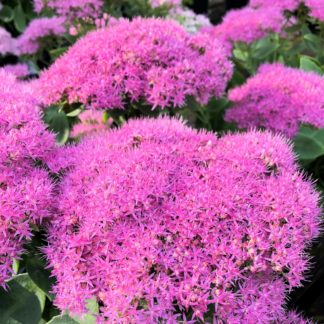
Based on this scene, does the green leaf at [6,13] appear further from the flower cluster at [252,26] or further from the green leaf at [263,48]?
the green leaf at [263,48]

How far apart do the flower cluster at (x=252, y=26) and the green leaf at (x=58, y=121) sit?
807 millimetres

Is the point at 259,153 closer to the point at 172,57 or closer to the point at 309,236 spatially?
the point at 309,236

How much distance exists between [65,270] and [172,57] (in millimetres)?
571

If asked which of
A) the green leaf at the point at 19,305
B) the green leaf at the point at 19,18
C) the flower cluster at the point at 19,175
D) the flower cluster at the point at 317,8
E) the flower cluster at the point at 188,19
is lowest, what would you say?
the green leaf at the point at 19,18

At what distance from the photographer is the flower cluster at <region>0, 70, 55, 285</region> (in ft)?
2.42

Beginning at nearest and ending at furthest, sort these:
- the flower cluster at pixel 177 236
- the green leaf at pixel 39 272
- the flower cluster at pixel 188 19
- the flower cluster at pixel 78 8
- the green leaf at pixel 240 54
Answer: the flower cluster at pixel 177 236 < the green leaf at pixel 39 272 < the flower cluster at pixel 78 8 < the green leaf at pixel 240 54 < the flower cluster at pixel 188 19

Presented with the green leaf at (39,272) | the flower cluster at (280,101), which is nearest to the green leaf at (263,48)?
the flower cluster at (280,101)

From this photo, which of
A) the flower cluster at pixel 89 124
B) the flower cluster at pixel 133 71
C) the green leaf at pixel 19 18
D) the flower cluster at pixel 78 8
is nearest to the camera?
the flower cluster at pixel 133 71

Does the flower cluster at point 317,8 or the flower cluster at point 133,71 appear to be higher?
the flower cluster at point 317,8

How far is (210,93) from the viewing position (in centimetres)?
Result: 121

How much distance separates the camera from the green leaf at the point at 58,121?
1.17 metres

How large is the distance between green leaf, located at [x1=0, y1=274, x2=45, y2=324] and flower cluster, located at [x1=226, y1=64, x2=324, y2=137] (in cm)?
70

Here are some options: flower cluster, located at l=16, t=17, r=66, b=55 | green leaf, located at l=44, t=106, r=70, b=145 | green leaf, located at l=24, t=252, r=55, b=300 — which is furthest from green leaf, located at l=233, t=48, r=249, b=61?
green leaf, located at l=24, t=252, r=55, b=300

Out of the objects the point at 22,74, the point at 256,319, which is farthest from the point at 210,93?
the point at 22,74
